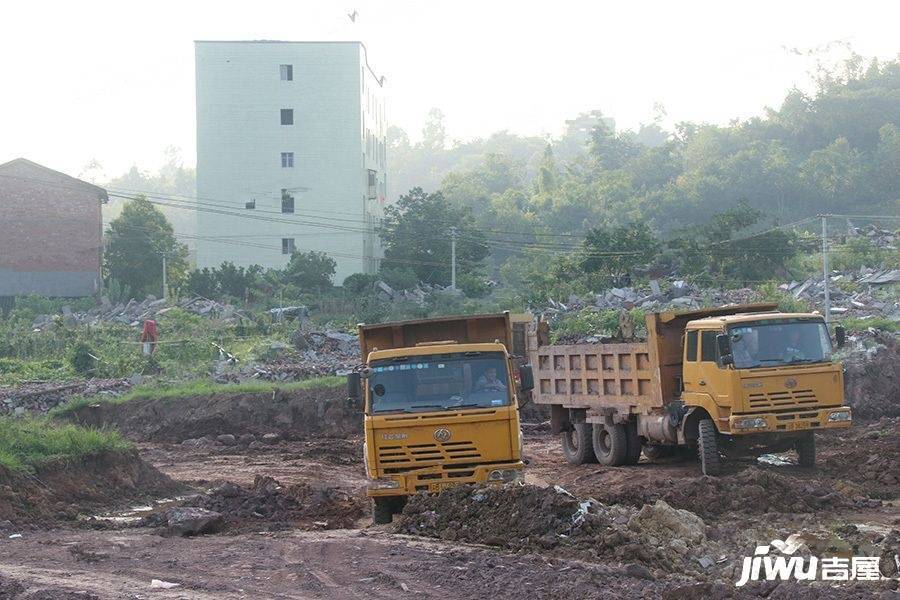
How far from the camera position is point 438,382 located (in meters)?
14.4

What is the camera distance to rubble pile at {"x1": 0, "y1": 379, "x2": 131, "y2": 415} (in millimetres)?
31719

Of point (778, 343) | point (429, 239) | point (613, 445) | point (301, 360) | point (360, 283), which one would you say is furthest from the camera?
point (429, 239)

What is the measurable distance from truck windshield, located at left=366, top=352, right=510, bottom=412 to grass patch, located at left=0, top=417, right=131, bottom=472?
6.15m

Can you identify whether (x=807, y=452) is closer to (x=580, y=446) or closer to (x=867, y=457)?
(x=867, y=457)

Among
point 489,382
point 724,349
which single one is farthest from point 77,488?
point 724,349

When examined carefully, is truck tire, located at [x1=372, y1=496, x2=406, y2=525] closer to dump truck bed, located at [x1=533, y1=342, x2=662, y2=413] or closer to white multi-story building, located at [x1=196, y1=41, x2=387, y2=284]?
dump truck bed, located at [x1=533, y1=342, x2=662, y2=413]

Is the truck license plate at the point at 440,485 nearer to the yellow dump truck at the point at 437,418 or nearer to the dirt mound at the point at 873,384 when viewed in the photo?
the yellow dump truck at the point at 437,418

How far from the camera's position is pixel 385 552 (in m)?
11.9

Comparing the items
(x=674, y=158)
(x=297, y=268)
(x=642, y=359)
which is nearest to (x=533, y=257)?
(x=297, y=268)

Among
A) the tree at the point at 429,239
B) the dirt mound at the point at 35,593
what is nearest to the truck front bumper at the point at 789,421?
the dirt mound at the point at 35,593

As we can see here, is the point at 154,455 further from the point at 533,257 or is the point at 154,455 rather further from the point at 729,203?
the point at 729,203

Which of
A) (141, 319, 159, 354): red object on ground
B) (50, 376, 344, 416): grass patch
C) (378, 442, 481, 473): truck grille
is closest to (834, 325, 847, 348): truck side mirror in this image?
(378, 442, 481, 473): truck grille

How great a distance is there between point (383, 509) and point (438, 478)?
1.00 meters

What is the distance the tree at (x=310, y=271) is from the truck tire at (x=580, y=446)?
35.0 m
